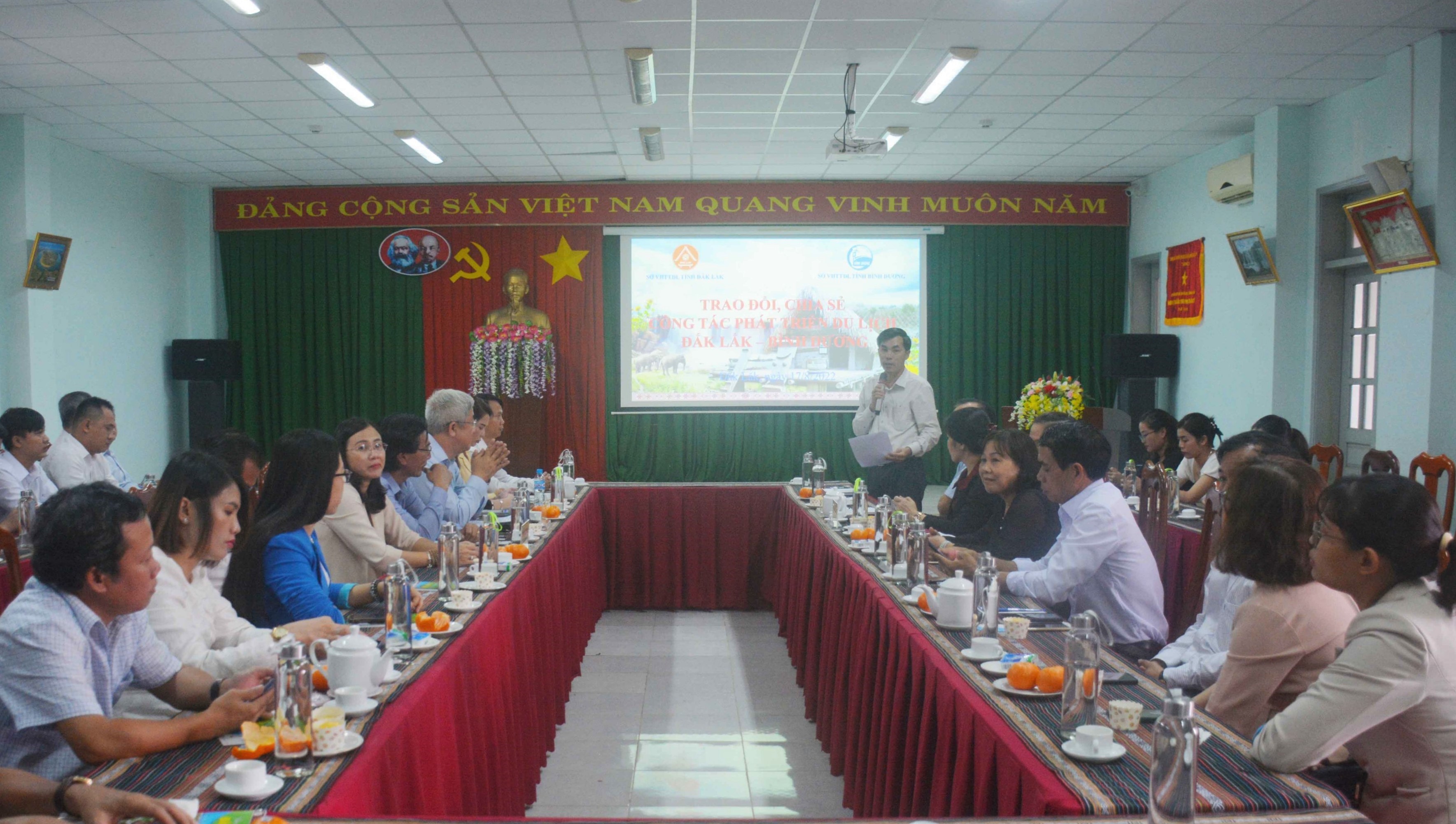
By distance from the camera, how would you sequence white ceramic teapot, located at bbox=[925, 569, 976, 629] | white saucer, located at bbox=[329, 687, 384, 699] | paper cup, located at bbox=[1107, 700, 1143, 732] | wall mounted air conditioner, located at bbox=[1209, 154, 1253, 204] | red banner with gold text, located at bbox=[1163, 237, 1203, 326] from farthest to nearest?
red banner with gold text, located at bbox=[1163, 237, 1203, 326] < wall mounted air conditioner, located at bbox=[1209, 154, 1253, 204] < white ceramic teapot, located at bbox=[925, 569, 976, 629] < white saucer, located at bbox=[329, 687, 384, 699] < paper cup, located at bbox=[1107, 700, 1143, 732]

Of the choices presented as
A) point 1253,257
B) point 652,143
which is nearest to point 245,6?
point 652,143

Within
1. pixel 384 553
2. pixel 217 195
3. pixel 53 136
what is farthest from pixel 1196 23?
pixel 217 195

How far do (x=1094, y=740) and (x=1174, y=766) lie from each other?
35cm

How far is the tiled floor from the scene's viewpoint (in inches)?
127

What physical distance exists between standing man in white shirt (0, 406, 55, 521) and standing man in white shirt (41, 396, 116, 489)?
189 millimetres

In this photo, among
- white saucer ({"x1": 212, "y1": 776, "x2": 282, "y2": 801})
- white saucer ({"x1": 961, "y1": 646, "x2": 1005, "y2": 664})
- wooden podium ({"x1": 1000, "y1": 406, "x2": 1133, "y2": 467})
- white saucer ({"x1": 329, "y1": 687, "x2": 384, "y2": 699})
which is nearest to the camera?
white saucer ({"x1": 212, "y1": 776, "x2": 282, "y2": 801})

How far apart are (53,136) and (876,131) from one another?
5817 millimetres

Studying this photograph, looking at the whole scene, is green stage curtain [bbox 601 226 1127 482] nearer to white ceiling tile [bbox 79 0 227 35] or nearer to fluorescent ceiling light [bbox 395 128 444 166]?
fluorescent ceiling light [bbox 395 128 444 166]

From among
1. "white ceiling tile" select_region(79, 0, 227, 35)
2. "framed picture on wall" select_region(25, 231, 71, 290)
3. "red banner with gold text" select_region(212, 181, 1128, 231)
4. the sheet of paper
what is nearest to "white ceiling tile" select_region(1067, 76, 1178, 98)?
the sheet of paper

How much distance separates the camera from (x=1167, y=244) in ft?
28.5

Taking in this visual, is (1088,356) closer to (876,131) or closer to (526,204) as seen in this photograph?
(876,131)

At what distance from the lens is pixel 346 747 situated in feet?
5.69

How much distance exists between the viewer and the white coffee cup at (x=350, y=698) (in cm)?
192

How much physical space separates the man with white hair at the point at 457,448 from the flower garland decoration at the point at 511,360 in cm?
441
